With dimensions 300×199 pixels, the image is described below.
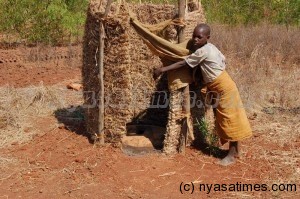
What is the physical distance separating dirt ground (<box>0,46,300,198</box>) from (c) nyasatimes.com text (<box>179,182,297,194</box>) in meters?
0.02

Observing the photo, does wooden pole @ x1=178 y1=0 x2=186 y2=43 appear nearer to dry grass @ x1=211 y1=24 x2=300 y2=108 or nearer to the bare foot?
the bare foot

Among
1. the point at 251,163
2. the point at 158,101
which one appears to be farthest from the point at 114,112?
the point at 251,163

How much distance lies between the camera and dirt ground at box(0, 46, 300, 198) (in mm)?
4336

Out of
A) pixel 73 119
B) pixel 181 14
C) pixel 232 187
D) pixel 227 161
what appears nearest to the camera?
pixel 232 187

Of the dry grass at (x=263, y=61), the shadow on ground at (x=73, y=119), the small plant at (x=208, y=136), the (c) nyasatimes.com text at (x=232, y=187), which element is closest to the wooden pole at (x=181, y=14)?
the small plant at (x=208, y=136)

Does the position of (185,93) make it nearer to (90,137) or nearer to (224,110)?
(224,110)

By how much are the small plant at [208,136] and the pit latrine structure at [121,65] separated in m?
0.16

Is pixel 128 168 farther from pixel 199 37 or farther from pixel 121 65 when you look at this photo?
pixel 199 37

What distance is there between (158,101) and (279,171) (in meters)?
2.00

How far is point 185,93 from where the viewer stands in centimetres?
488

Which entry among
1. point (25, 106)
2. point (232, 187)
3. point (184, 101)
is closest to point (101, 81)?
point (184, 101)

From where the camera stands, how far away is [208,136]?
526cm

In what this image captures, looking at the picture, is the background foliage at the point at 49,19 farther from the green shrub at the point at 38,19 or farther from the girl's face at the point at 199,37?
the girl's face at the point at 199,37

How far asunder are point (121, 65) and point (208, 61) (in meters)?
1.03
